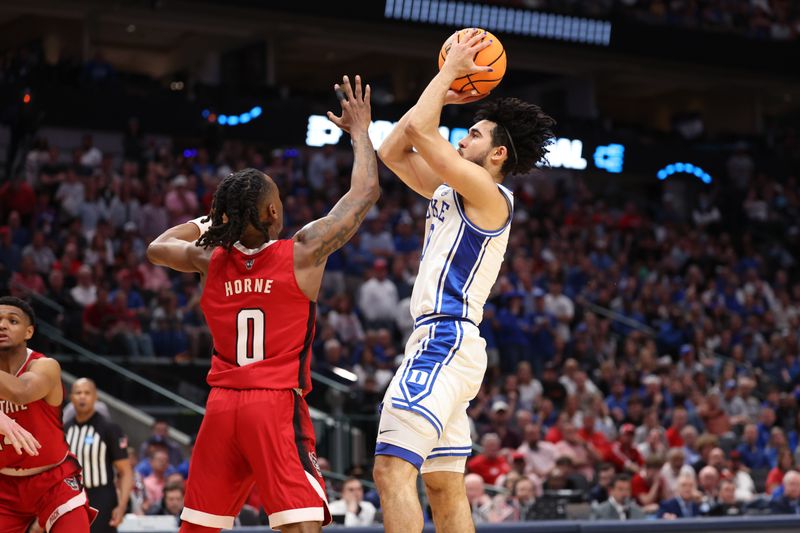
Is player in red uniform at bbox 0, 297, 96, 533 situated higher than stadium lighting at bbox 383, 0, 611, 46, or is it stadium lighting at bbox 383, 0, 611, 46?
stadium lighting at bbox 383, 0, 611, 46

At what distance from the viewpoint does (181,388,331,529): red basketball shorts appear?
532cm

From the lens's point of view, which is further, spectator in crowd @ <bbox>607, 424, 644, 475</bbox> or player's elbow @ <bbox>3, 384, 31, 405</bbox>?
spectator in crowd @ <bbox>607, 424, 644, 475</bbox>

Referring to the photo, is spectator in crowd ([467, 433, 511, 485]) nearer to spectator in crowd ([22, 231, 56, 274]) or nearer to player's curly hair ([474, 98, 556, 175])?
spectator in crowd ([22, 231, 56, 274])

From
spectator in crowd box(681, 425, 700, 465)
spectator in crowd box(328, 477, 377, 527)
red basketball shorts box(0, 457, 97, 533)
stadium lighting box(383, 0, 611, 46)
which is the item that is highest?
stadium lighting box(383, 0, 611, 46)

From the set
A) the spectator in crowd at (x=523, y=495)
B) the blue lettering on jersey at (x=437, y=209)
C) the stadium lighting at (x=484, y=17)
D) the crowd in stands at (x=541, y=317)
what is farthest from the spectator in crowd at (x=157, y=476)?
the stadium lighting at (x=484, y=17)

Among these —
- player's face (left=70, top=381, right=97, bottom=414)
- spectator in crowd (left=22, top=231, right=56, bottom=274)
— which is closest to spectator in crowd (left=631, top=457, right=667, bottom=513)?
player's face (left=70, top=381, right=97, bottom=414)

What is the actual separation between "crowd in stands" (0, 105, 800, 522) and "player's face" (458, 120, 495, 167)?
6.31 metres

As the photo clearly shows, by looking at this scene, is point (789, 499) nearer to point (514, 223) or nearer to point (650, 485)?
point (650, 485)

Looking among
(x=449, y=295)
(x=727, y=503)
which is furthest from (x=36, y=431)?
(x=727, y=503)

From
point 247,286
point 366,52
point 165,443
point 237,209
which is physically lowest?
point 165,443

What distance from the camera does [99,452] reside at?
31.6 ft

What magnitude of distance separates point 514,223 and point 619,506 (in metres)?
9.79

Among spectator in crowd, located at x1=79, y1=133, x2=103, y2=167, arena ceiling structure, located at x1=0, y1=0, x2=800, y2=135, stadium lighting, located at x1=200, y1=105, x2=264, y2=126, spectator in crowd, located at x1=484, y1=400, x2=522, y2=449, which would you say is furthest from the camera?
arena ceiling structure, located at x1=0, y1=0, x2=800, y2=135

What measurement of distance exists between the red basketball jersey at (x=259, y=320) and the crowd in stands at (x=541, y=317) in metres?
6.28
